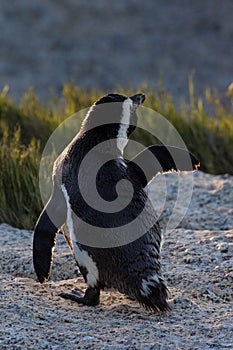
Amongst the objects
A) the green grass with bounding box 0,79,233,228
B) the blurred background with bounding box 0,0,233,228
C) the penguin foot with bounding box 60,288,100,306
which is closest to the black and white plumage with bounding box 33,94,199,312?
the penguin foot with bounding box 60,288,100,306

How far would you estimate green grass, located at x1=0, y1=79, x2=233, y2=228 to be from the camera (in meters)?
4.79

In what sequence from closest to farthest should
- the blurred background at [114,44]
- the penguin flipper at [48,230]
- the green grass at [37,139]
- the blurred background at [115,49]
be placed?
the penguin flipper at [48,230] < the green grass at [37,139] < the blurred background at [115,49] < the blurred background at [114,44]

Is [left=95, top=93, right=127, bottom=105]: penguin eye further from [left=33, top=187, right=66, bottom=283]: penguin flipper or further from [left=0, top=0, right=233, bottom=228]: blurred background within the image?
[left=0, top=0, right=233, bottom=228]: blurred background

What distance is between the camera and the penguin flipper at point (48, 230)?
333 centimetres

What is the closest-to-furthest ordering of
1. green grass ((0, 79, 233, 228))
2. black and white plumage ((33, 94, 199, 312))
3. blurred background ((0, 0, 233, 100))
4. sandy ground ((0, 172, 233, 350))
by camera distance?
sandy ground ((0, 172, 233, 350)), black and white plumage ((33, 94, 199, 312)), green grass ((0, 79, 233, 228)), blurred background ((0, 0, 233, 100))

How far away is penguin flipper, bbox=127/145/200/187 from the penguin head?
0.09 m

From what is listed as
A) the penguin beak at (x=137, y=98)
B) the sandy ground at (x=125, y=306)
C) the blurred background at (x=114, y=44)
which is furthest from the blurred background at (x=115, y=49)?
the penguin beak at (x=137, y=98)

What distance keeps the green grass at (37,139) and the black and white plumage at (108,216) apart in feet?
4.29

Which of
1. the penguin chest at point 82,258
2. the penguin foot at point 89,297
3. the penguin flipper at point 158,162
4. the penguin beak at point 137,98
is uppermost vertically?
the penguin beak at point 137,98

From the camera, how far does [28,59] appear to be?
11109 millimetres

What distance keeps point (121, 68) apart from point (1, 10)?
269 centimetres

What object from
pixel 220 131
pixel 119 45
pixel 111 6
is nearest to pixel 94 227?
pixel 220 131

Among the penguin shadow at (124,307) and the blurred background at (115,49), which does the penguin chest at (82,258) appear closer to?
the penguin shadow at (124,307)

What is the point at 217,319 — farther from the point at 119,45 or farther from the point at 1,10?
the point at 1,10
